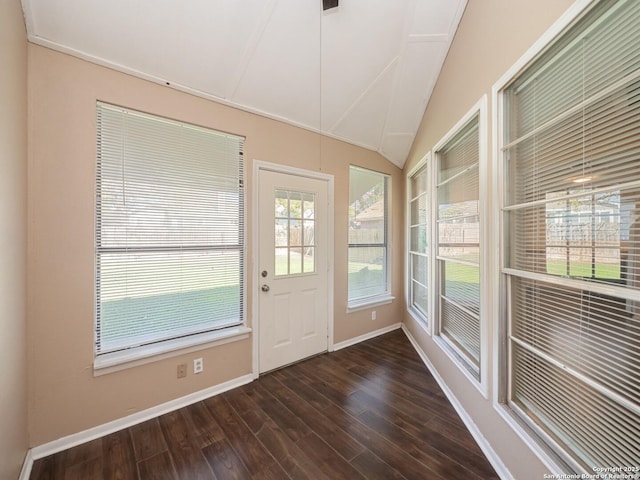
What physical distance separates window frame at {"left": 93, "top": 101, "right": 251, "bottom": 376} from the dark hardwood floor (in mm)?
454

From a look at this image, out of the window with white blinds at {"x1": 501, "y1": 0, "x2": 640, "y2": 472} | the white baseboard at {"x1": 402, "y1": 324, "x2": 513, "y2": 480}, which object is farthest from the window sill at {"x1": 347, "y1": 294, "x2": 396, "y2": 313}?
the window with white blinds at {"x1": 501, "y1": 0, "x2": 640, "y2": 472}

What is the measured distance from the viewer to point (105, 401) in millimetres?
1818

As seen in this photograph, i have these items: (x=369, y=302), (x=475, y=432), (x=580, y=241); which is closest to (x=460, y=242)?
(x=580, y=241)

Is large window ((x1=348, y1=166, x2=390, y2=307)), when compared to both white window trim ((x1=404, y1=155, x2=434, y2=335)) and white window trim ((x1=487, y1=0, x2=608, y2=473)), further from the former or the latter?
white window trim ((x1=487, y1=0, x2=608, y2=473))

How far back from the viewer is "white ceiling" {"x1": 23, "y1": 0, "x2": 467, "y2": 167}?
1.67m

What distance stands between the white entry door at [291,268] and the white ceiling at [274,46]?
0.72m

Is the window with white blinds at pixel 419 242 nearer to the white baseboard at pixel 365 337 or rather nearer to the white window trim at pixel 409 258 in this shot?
the white window trim at pixel 409 258

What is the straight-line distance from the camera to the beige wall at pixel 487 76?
1282 millimetres

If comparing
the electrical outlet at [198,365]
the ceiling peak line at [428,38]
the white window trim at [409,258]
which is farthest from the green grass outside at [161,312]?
the ceiling peak line at [428,38]

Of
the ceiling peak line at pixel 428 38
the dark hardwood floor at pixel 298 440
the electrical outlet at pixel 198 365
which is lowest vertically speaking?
the dark hardwood floor at pixel 298 440

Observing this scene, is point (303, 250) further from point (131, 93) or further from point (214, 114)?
point (131, 93)

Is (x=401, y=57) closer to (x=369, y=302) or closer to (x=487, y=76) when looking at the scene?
(x=487, y=76)

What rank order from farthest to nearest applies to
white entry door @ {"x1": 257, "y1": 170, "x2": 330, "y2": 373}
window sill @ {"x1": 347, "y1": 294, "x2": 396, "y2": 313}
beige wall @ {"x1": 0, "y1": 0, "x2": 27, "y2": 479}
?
window sill @ {"x1": 347, "y1": 294, "x2": 396, "y2": 313} < white entry door @ {"x1": 257, "y1": 170, "x2": 330, "y2": 373} < beige wall @ {"x1": 0, "y1": 0, "x2": 27, "y2": 479}

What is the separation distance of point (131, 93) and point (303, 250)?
6.33ft
